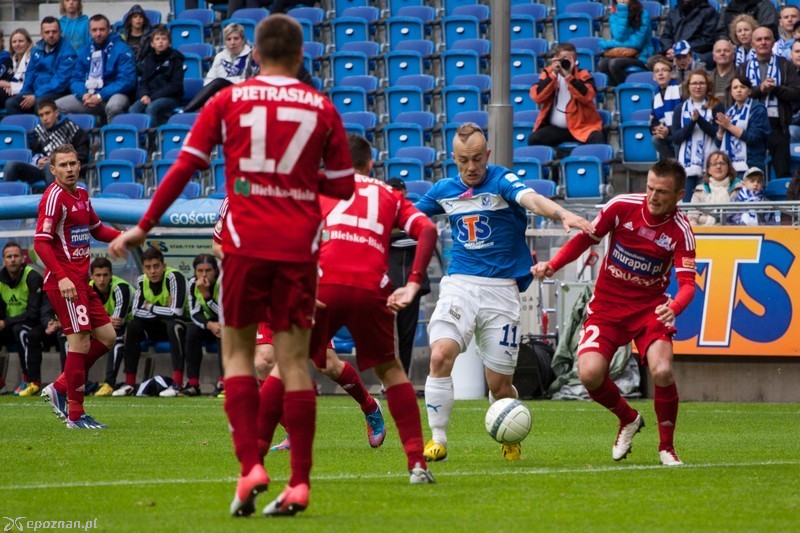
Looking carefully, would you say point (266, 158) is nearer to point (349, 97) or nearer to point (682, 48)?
point (682, 48)

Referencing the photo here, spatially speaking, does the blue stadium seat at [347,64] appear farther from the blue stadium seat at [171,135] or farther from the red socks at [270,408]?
the red socks at [270,408]

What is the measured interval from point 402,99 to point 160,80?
4171 millimetres

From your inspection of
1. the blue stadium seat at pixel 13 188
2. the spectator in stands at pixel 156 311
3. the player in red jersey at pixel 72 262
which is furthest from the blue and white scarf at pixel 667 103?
the blue stadium seat at pixel 13 188

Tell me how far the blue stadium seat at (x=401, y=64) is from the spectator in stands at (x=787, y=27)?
19.9 feet

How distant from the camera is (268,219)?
5625 mm

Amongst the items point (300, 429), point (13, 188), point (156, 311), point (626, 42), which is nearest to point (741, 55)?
point (626, 42)

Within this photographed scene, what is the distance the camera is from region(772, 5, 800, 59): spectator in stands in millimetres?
17141

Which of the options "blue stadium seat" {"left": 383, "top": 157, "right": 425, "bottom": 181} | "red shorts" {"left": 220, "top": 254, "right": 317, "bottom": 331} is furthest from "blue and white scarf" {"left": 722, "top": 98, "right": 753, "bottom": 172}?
"red shorts" {"left": 220, "top": 254, "right": 317, "bottom": 331}

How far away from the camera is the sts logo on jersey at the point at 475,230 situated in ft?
28.7

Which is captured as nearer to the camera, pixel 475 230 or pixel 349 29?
pixel 475 230

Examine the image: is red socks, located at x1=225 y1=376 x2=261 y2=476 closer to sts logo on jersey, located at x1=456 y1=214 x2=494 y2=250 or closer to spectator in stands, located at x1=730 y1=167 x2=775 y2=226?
sts logo on jersey, located at x1=456 y1=214 x2=494 y2=250

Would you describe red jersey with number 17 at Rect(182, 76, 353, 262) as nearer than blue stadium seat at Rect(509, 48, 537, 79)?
Yes

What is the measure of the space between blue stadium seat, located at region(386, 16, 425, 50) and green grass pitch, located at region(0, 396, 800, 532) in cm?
1114

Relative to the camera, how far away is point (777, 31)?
18078mm
